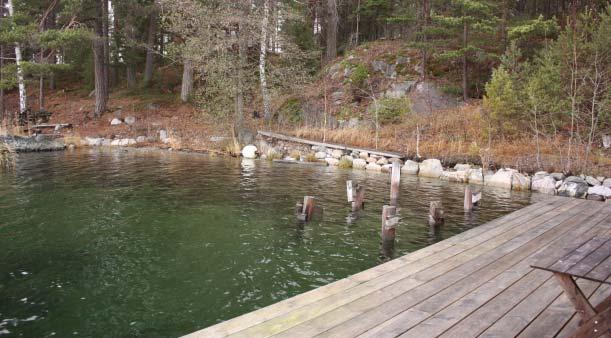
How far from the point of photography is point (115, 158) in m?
20.4

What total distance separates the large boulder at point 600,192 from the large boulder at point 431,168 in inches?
197

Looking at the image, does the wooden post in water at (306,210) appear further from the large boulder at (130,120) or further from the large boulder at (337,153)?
the large boulder at (130,120)

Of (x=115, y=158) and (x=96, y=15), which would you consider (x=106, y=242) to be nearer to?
(x=115, y=158)

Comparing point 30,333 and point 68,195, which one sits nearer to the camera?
point 30,333

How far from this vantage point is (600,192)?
41.5 ft

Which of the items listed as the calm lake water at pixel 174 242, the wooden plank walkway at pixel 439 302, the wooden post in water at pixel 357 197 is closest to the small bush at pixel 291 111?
the calm lake water at pixel 174 242

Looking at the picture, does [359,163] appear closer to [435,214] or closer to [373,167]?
[373,167]

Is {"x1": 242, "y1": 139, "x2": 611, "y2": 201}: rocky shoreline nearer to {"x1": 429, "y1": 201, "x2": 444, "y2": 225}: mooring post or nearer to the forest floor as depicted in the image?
the forest floor

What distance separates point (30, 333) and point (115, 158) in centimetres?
1657

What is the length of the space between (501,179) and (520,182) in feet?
2.16

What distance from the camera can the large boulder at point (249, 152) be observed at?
22.0m

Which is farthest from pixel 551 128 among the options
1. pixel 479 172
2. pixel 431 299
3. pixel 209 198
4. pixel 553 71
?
pixel 431 299

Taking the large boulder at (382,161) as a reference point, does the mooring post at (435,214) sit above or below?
below

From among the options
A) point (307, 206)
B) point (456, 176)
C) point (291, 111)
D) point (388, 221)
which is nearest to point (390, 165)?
point (456, 176)
